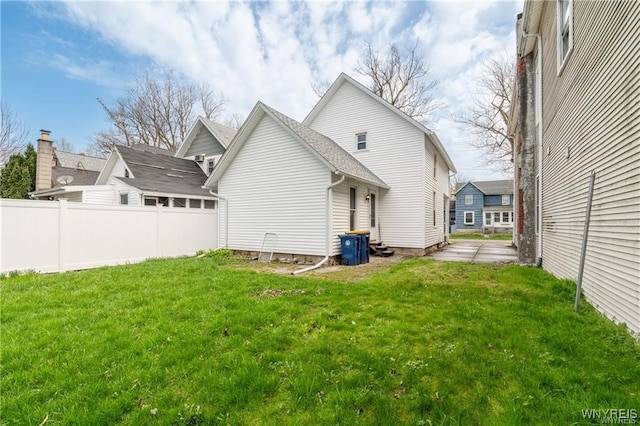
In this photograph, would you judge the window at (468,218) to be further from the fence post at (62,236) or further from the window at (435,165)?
the fence post at (62,236)

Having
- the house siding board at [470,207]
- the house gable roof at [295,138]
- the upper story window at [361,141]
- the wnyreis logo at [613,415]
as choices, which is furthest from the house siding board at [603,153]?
the house siding board at [470,207]

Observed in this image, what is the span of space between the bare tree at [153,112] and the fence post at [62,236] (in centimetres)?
2097

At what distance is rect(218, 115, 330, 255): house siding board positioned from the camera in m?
10.2

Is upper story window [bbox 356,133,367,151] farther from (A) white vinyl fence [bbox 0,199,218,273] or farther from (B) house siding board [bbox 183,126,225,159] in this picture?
(B) house siding board [bbox 183,126,225,159]

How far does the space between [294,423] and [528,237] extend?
10.0 meters

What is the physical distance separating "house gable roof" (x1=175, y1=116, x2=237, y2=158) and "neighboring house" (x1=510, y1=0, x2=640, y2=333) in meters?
15.9

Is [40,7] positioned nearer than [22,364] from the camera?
No

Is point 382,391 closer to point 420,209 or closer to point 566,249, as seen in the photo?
point 566,249

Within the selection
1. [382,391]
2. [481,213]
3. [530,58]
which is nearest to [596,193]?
[382,391]

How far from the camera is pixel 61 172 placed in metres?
21.6

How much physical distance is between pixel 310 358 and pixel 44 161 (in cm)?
2189

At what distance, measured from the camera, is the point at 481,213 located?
3697 cm

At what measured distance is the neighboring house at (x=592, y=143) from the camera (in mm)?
3492

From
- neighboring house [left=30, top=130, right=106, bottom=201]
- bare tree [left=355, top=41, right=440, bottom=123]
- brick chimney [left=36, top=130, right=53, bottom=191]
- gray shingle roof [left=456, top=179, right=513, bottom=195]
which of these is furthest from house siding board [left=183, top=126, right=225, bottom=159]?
gray shingle roof [left=456, top=179, right=513, bottom=195]
